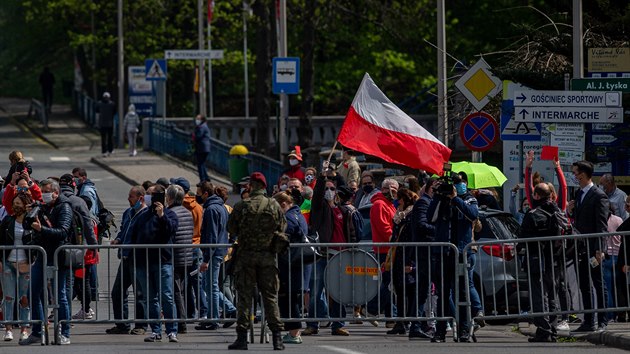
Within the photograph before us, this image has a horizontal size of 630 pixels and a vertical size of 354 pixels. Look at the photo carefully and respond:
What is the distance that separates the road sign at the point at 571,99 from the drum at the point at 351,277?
511 cm

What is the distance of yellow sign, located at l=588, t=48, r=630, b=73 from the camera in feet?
68.0

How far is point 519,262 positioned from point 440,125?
1108cm

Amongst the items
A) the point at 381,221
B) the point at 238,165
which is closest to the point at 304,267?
the point at 381,221

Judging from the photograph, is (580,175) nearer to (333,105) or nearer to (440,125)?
(440,125)

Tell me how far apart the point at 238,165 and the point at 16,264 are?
20705 mm

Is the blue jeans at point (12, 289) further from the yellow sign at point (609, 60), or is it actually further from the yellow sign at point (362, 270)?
the yellow sign at point (609, 60)

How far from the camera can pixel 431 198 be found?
15.9 m

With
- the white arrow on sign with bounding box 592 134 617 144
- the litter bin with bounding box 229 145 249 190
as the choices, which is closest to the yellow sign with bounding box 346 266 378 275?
the white arrow on sign with bounding box 592 134 617 144

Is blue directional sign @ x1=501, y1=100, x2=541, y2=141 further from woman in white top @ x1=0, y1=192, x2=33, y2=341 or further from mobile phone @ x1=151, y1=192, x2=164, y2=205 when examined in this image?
woman in white top @ x1=0, y1=192, x2=33, y2=341

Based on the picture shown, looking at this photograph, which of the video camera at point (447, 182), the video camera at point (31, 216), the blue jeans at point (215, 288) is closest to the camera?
the video camera at point (447, 182)

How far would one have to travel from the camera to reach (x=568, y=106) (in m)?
19.8

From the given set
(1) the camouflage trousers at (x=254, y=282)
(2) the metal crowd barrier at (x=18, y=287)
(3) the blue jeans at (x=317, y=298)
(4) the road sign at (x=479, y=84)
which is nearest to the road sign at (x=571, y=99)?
(4) the road sign at (x=479, y=84)

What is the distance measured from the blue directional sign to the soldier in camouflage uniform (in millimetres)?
7653

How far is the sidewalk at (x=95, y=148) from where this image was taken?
39072 millimetres
